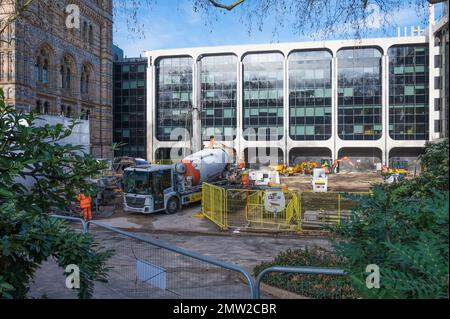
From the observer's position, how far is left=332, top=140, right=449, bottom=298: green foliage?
1.87m

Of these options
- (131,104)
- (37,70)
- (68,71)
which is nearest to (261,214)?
(37,70)

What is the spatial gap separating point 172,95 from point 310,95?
2133 cm

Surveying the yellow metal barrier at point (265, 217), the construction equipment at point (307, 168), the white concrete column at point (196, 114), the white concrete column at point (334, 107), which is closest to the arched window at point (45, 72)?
the white concrete column at point (196, 114)

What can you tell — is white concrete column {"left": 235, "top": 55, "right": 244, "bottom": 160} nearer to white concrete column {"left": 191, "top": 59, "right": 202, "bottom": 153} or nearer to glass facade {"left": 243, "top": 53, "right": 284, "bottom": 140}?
glass facade {"left": 243, "top": 53, "right": 284, "bottom": 140}

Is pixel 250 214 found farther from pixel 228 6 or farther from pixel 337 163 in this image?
pixel 337 163

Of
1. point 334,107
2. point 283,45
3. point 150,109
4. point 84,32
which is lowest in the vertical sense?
point 334,107

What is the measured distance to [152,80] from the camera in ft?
184

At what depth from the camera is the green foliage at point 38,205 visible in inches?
142

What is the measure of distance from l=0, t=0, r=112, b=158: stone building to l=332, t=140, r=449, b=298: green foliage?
30.5 m

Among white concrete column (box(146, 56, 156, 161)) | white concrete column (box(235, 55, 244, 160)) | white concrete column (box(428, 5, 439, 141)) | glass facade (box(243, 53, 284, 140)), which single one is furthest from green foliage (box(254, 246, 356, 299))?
white concrete column (box(146, 56, 156, 161))

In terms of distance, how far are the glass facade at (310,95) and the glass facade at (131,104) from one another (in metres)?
24.0

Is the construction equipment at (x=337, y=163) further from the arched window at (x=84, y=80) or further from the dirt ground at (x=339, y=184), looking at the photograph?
the arched window at (x=84, y=80)

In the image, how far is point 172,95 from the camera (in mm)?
56594

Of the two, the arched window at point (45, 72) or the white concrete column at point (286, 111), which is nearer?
the arched window at point (45, 72)
